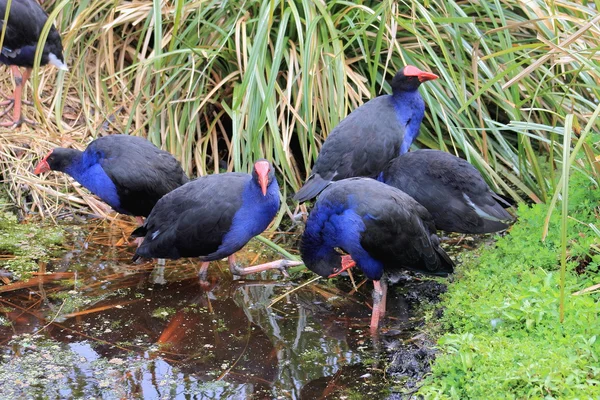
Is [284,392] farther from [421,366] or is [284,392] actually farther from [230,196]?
[230,196]

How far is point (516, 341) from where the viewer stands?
11.2 feet

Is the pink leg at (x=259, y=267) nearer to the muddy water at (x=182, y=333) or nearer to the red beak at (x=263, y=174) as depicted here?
the muddy water at (x=182, y=333)

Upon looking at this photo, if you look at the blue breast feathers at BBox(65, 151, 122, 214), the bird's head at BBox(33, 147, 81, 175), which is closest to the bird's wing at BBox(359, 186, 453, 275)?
the blue breast feathers at BBox(65, 151, 122, 214)

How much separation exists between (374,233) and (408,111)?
1.27 m

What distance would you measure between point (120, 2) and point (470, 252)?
3268 mm

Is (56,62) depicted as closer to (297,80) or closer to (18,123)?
(18,123)

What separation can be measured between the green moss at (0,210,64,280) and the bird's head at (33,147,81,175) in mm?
397

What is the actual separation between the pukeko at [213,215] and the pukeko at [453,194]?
855mm

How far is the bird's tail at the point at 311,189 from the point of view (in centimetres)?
481

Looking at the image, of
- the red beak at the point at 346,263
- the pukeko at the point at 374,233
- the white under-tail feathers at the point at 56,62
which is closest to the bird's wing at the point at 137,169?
the pukeko at the point at 374,233

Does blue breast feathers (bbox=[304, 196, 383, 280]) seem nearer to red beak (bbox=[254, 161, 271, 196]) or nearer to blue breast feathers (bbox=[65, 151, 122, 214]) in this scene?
red beak (bbox=[254, 161, 271, 196])

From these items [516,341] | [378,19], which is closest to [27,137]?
[378,19]

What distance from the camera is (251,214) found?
4309 mm

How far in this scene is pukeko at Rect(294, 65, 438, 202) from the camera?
4.90 metres
